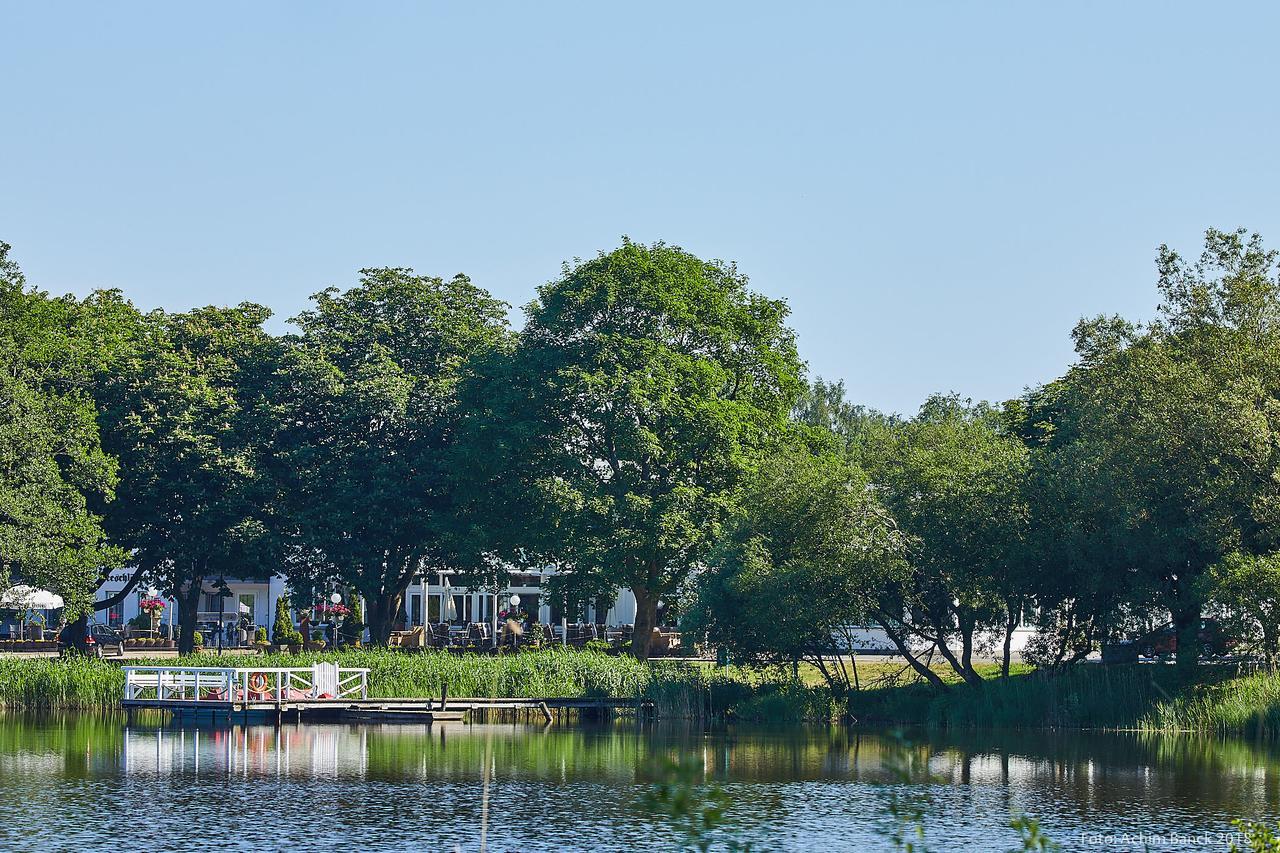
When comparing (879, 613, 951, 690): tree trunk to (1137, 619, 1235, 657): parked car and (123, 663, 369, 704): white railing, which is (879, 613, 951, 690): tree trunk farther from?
(123, 663, 369, 704): white railing

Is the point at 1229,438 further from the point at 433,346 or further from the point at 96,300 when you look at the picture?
the point at 96,300

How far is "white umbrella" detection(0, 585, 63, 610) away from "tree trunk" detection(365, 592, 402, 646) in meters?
10.4

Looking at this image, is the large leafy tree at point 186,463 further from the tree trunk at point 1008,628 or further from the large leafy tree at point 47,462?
the tree trunk at point 1008,628

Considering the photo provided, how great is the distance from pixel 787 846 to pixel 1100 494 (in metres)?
18.0

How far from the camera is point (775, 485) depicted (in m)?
41.2

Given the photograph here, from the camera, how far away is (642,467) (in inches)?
1946

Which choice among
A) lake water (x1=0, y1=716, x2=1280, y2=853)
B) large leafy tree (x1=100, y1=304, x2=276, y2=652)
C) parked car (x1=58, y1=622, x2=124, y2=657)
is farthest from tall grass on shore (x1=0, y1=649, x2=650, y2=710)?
large leafy tree (x1=100, y1=304, x2=276, y2=652)

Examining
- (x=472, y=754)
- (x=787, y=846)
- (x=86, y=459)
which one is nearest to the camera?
(x=787, y=846)

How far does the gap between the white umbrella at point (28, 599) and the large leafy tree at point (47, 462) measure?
0.44 m

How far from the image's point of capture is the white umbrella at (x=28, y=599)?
45875 mm

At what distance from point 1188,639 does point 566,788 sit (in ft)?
55.1

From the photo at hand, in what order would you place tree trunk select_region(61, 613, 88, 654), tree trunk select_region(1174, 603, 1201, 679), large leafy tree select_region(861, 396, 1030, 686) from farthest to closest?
tree trunk select_region(61, 613, 88, 654), large leafy tree select_region(861, 396, 1030, 686), tree trunk select_region(1174, 603, 1201, 679)

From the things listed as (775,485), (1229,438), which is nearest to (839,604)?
(775,485)

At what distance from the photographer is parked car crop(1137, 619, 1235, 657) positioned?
36125 mm
